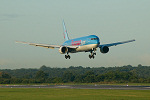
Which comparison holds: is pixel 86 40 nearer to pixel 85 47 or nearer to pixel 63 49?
pixel 85 47

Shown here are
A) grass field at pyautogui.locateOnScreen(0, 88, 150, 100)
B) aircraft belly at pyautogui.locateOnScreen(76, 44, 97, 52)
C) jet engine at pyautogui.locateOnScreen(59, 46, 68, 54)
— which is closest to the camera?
grass field at pyautogui.locateOnScreen(0, 88, 150, 100)

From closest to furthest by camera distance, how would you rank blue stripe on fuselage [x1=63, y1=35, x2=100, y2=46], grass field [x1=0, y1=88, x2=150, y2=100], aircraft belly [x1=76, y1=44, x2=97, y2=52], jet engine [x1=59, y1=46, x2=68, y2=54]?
grass field [x1=0, y1=88, x2=150, y2=100], blue stripe on fuselage [x1=63, y1=35, x2=100, y2=46], aircraft belly [x1=76, y1=44, x2=97, y2=52], jet engine [x1=59, y1=46, x2=68, y2=54]

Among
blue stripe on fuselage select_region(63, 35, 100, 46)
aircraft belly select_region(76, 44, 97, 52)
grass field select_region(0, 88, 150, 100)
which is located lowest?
grass field select_region(0, 88, 150, 100)

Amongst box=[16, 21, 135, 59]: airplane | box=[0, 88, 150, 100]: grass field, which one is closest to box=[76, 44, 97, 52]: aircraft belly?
box=[16, 21, 135, 59]: airplane

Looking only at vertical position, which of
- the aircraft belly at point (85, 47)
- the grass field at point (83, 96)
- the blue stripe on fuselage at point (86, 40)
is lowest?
the grass field at point (83, 96)

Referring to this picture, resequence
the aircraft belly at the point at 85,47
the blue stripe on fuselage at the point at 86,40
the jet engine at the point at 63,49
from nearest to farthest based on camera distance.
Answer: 1. the blue stripe on fuselage at the point at 86,40
2. the aircraft belly at the point at 85,47
3. the jet engine at the point at 63,49

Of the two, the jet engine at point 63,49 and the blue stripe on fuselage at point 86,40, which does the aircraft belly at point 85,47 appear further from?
the jet engine at point 63,49

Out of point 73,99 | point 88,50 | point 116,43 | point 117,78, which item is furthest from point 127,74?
point 73,99

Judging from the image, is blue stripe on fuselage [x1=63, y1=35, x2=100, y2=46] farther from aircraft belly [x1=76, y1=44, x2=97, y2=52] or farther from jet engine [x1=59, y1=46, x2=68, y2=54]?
jet engine [x1=59, y1=46, x2=68, y2=54]

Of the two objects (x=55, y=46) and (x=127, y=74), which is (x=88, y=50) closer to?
(x=55, y=46)

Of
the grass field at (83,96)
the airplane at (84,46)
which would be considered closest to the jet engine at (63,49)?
the airplane at (84,46)

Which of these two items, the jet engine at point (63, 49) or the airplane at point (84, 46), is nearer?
the airplane at point (84, 46)

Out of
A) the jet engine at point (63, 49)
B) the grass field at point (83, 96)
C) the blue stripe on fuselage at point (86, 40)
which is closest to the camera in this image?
the grass field at point (83, 96)

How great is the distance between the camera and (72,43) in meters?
94.6
